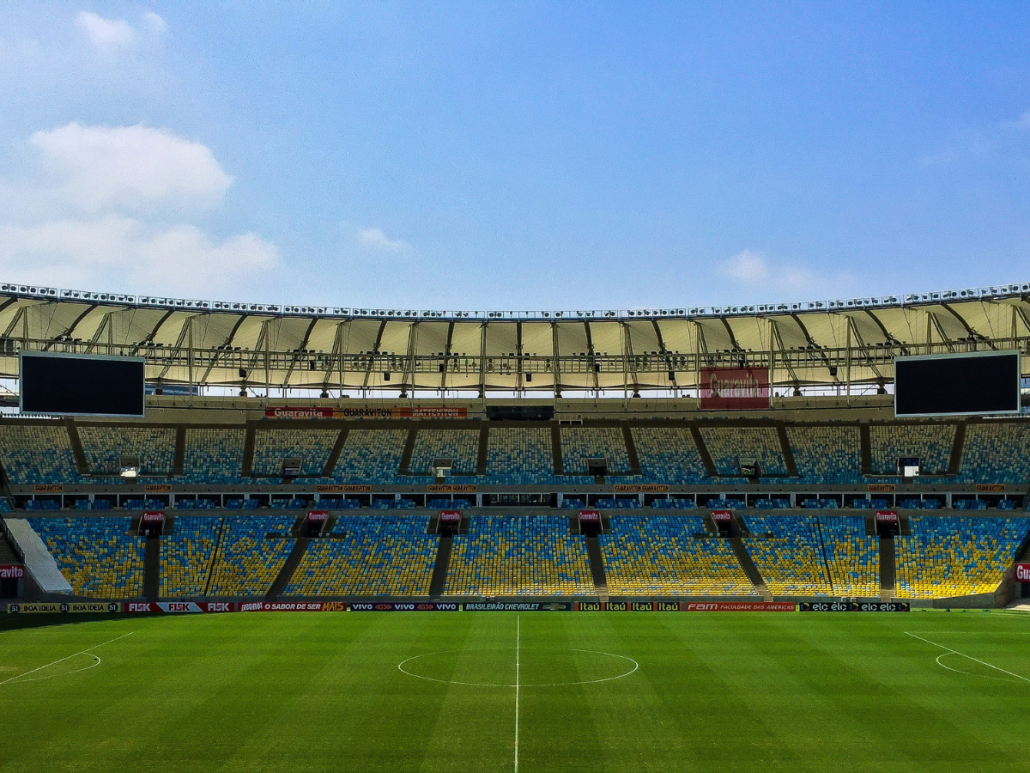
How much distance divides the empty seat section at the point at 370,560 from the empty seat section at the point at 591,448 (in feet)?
39.4

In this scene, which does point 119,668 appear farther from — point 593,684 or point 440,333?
point 440,333

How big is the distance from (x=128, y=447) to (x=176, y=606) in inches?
809

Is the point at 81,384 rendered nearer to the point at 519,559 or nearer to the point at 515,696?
the point at 519,559

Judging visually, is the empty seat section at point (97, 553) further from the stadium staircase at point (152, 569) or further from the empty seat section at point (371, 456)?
the empty seat section at point (371, 456)

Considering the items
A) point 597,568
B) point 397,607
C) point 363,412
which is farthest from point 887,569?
point 363,412

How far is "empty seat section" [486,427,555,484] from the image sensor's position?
6494 cm

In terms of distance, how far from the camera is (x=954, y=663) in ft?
111

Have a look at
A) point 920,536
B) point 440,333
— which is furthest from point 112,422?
point 920,536

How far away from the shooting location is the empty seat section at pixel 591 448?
2613 inches

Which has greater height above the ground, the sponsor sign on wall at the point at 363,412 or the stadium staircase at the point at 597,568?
the sponsor sign on wall at the point at 363,412

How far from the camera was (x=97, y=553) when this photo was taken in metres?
55.8

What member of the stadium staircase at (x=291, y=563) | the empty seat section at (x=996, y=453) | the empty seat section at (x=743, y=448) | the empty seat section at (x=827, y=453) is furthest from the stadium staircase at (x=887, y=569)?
the stadium staircase at (x=291, y=563)

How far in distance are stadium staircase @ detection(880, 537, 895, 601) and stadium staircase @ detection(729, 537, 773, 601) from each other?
20.4 feet

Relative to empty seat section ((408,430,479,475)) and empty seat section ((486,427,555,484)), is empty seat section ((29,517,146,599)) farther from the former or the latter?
empty seat section ((486,427,555,484))
